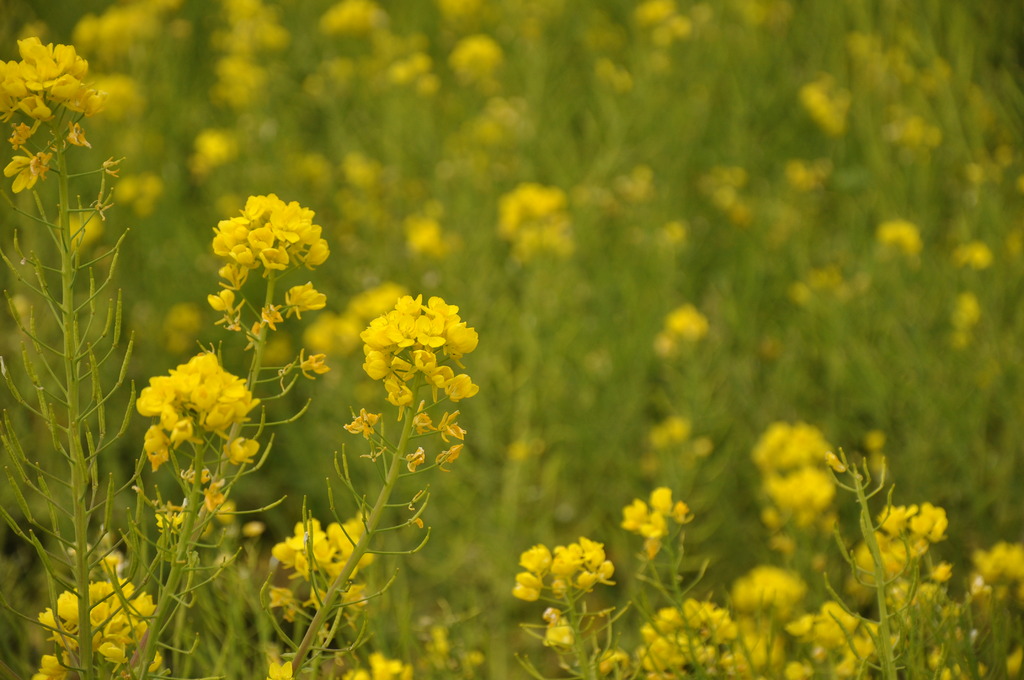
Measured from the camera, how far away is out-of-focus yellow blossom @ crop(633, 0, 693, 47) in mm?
3943

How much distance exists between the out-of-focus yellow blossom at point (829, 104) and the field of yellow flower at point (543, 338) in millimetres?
21

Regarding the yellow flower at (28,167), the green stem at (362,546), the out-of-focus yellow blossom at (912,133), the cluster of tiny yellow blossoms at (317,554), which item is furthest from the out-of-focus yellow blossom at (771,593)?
the out-of-focus yellow blossom at (912,133)

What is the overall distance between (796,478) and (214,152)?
98.7 inches

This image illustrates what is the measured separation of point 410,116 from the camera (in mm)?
3873

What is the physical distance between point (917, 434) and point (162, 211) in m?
2.82

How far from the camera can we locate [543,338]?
9.89 feet

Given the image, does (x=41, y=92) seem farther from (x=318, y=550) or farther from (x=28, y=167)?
(x=318, y=550)

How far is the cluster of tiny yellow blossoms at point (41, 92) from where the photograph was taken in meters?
1.06

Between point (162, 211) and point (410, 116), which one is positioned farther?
point (410, 116)

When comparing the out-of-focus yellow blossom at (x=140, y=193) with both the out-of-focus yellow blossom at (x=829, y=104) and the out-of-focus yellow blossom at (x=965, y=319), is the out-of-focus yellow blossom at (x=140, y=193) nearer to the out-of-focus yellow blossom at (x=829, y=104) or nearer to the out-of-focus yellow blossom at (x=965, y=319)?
the out-of-focus yellow blossom at (x=829, y=104)

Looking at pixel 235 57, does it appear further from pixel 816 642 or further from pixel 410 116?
pixel 816 642

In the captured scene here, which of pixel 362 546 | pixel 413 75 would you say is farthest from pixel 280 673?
pixel 413 75

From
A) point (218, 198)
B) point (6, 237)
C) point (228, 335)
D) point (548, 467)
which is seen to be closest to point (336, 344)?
point (228, 335)

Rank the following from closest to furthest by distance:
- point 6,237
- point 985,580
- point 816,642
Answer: point 816,642 < point 985,580 < point 6,237
